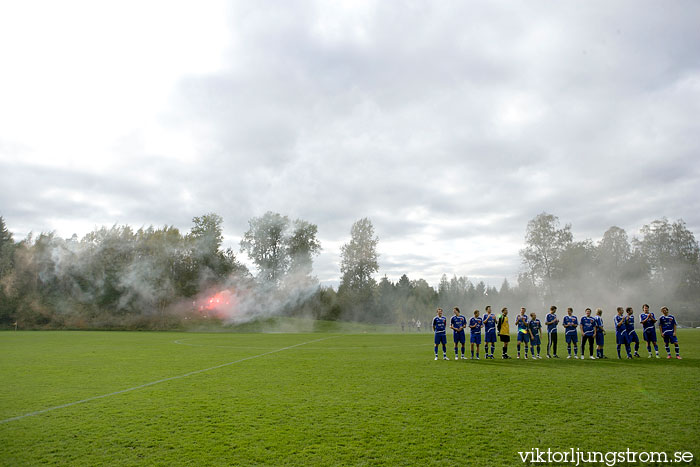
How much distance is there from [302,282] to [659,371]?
63.8 m

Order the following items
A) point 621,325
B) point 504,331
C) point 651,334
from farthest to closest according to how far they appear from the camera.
→ point 504,331, point 621,325, point 651,334

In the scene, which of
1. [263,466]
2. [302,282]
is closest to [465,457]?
[263,466]

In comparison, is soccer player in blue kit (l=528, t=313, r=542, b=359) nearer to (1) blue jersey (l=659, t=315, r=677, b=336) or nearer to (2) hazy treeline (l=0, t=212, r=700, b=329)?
(1) blue jersey (l=659, t=315, r=677, b=336)

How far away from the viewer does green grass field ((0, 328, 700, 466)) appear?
6223 mm

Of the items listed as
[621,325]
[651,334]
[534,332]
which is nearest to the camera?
[651,334]

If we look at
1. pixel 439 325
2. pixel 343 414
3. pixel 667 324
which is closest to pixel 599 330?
pixel 667 324

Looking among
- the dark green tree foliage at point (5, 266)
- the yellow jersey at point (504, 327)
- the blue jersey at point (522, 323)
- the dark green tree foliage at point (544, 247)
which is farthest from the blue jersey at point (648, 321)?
the dark green tree foliage at point (5, 266)

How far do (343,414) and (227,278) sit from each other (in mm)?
61158

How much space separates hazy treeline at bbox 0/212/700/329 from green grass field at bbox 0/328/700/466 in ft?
159

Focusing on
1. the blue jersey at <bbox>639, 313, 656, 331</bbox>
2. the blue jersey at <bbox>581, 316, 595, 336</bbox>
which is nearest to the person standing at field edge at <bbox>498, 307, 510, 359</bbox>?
the blue jersey at <bbox>581, 316, 595, 336</bbox>

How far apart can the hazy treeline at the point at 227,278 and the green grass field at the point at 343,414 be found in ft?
159

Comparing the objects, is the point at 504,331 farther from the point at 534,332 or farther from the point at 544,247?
the point at 544,247

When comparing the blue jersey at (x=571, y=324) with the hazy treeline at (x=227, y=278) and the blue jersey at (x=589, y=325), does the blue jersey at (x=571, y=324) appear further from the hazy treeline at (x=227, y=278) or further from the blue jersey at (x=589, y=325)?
the hazy treeline at (x=227, y=278)

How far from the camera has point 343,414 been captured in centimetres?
840
